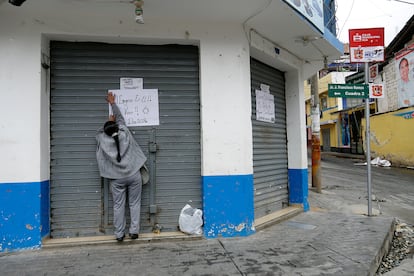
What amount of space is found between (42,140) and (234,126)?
2713 millimetres

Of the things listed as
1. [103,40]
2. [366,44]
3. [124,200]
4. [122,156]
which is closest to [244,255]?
[124,200]

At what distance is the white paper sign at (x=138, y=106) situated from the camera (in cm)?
507

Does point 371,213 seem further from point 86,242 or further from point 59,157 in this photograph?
point 59,157

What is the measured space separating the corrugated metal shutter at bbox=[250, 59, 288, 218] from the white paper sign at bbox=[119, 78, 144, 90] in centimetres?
199

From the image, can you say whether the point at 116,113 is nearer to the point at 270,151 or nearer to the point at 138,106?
the point at 138,106

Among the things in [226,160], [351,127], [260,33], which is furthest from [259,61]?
[351,127]

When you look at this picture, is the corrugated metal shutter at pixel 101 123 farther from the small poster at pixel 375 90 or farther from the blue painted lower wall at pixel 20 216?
the small poster at pixel 375 90

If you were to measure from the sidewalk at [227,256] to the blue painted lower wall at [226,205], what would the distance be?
0.16 metres

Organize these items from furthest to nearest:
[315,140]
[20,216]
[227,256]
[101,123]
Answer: [315,140] < [101,123] < [20,216] < [227,256]

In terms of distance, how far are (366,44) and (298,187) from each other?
3051 millimetres

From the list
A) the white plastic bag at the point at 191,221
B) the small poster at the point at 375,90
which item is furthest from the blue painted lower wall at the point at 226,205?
the small poster at the point at 375,90

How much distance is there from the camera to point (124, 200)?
479 centimetres

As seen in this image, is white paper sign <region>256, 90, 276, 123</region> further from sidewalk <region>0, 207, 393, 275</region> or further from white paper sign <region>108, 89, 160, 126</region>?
sidewalk <region>0, 207, 393, 275</region>

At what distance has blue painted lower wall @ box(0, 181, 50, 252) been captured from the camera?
450 cm
